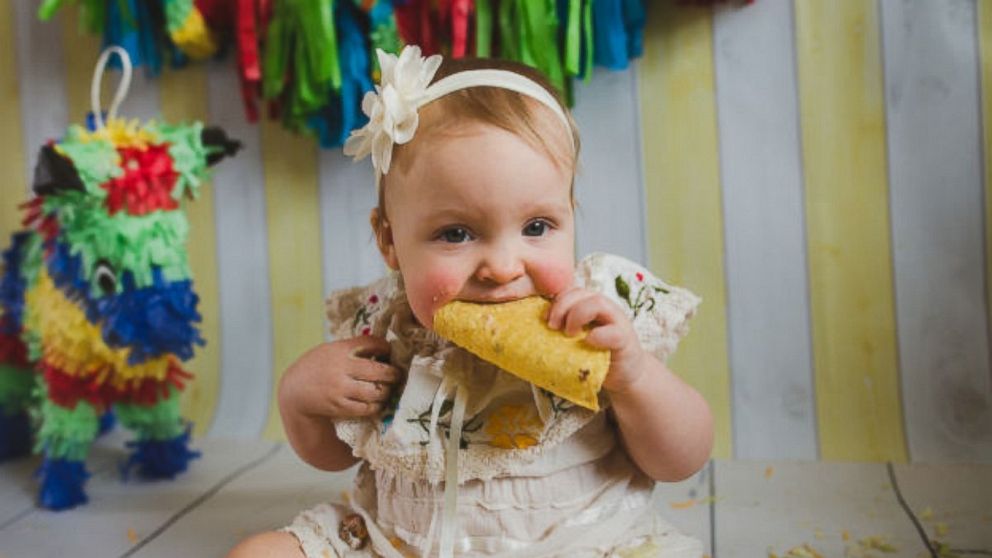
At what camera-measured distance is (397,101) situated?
879 millimetres

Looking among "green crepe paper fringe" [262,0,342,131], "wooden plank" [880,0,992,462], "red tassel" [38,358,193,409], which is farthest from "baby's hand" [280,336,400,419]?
"wooden plank" [880,0,992,462]

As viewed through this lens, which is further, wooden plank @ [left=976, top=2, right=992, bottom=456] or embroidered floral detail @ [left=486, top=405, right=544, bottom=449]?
wooden plank @ [left=976, top=2, right=992, bottom=456]

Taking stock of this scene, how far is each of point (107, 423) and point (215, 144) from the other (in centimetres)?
54

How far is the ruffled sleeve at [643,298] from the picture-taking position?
972 mm

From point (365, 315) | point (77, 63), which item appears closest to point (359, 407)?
point (365, 315)

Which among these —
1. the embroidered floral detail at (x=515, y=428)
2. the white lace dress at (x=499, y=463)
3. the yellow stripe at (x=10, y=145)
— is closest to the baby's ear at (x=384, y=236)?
the white lace dress at (x=499, y=463)

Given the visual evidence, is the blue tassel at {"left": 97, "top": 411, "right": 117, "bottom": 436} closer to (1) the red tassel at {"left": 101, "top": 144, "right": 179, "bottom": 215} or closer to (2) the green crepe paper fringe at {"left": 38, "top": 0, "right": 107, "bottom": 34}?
(1) the red tassel at {"left": 101, "top": 144, "right": 179, "bottom": 215}

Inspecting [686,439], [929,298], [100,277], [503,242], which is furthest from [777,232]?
[100,277]

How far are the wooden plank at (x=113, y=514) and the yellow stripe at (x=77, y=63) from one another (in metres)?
0.58

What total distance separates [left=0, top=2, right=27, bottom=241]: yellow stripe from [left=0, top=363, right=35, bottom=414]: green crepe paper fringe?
1.03 feet

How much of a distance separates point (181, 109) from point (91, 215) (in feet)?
1.51

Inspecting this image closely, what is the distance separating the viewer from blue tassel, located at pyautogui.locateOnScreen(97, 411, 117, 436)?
1.60m

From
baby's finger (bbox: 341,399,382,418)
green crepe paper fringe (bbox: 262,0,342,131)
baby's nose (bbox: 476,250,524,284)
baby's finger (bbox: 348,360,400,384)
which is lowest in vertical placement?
baby's finger (bbox: 341,399,382,418)

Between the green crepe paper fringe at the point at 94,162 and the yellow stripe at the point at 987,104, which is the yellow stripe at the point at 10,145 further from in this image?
the yellow stripe at the point at 987,104
